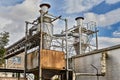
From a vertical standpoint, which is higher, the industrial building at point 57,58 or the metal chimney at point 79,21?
the metal chimney at point 79,21

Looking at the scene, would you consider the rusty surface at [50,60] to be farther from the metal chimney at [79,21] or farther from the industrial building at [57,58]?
the metal chimney at [79,21]

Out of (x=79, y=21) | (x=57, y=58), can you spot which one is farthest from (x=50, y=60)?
(x=79, y=21)

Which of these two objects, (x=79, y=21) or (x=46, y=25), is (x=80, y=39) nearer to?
(x=79, y=21)

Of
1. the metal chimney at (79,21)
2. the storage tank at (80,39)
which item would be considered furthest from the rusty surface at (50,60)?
the metal chimney at (79,21)

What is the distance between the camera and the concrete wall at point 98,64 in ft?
58.3

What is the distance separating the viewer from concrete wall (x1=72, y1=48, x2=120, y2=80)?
699 inches

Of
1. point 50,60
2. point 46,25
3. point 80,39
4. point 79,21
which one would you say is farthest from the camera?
point 79,21

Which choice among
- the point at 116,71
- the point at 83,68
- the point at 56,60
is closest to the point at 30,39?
the point at 56,60

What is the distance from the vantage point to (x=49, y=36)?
22.8m

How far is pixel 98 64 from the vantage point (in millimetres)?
19516

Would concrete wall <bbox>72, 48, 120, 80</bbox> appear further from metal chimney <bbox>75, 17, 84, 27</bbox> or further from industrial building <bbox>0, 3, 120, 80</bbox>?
metal chimney <bbox>75, 17, 84, 27</bbox>

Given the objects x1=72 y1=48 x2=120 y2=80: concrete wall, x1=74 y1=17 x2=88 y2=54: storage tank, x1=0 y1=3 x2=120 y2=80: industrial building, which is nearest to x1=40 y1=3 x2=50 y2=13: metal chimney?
x1=0 y1=3 x2=120 y2=80: industrial building

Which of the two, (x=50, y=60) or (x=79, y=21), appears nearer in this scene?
(x=50, y=60)

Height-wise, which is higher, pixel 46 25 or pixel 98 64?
pixel 46 25
